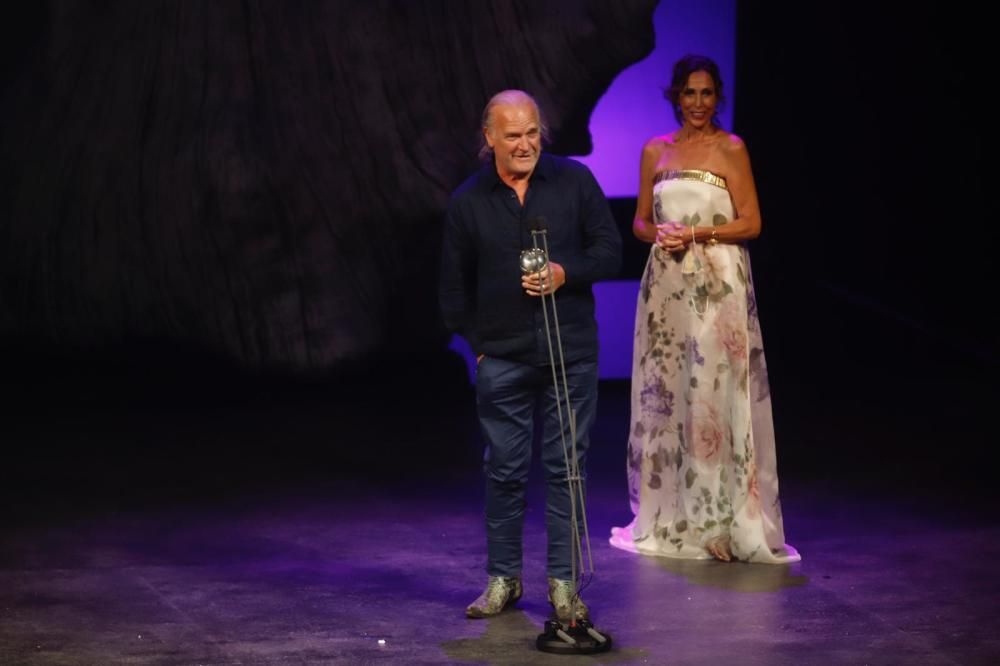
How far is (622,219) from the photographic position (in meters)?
9.34

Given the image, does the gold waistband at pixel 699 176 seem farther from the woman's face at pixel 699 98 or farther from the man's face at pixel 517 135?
the man's face at pixel 517 135

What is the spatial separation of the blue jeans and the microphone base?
0.85 feet

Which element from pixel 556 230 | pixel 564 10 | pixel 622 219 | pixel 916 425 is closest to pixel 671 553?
pixel 556 230

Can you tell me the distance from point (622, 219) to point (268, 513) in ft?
13.5

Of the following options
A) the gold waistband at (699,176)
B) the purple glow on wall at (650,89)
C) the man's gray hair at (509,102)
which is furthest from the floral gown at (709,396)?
the purple glow on wall at (650,89)

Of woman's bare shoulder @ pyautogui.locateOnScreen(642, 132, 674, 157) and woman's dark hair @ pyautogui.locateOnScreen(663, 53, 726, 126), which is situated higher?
woman's dark hair @ pyautogui.locateOnScreen(663, 53, 726, 126)

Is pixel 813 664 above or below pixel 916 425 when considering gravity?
below

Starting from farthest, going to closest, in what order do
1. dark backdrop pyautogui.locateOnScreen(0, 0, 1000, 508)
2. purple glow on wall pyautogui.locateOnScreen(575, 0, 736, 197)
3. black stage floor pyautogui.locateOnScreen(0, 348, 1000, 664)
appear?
purple glow on wall pyautogui.locateOnScreen(575, 0, 736, 197), dark backdrop pyautogui.locateOnScreen(0, 0, 1000, 508), black stage floor pyautogui.locateOnScreen(0, 348, 1000, 664)

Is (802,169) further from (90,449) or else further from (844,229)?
(90,449)

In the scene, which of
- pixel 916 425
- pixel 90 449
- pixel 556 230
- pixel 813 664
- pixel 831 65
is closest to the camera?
pixel 813 664

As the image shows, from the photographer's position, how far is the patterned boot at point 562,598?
14.2ft

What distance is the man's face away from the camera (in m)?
4.25

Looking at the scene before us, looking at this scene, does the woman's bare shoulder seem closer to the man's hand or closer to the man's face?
the man's face

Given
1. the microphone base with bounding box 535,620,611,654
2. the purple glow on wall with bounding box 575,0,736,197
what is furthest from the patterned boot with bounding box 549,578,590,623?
the purple glow on wall with bounding box 575,0,736,197
